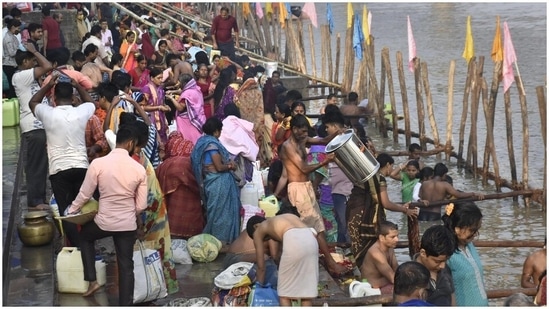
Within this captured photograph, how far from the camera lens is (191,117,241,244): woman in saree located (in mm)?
8562

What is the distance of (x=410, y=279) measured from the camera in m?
5.34

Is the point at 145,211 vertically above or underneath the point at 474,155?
above

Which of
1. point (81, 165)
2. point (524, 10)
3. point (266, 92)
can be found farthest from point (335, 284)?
point (524, 10)

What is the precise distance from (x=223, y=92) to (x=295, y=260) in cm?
470

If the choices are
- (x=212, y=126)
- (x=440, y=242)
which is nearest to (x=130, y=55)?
(x=212, y=126)

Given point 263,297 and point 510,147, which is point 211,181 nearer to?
point 263,297

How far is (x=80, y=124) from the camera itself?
7.30 metres

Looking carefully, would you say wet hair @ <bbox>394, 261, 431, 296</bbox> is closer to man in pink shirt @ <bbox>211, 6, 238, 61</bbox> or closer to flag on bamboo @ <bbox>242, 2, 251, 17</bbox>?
man in pink shirt @ <bbox>211, 6, 238, 61</bbox>

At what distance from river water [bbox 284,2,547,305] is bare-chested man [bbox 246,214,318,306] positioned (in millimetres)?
2585

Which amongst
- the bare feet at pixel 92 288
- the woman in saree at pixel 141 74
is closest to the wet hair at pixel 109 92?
the bare feet at pixel 92 288

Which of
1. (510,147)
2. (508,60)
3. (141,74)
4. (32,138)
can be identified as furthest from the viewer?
(508,60)

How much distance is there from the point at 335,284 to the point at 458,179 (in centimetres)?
669

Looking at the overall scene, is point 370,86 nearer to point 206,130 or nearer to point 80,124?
point 206,130

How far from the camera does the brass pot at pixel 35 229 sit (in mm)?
7500
